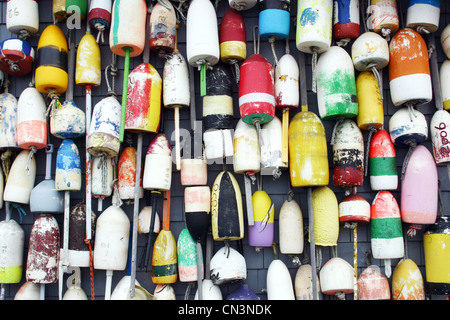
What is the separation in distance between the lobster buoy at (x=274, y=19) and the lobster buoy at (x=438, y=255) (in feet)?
5.13

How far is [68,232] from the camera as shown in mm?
2791

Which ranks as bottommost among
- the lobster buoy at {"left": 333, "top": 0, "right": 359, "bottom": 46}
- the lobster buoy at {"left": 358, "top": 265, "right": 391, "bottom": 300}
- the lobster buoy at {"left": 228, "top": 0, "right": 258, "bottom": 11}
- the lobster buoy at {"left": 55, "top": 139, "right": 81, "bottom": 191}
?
the lobster buoy at {"left": 358, "top": 265, "right": 391, "bottom": 300}

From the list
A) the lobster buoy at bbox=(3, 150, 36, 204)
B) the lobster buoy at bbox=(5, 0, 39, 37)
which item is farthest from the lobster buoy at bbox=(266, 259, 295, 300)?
the lobster buoy at bbox=(5, 0, 39, 37)

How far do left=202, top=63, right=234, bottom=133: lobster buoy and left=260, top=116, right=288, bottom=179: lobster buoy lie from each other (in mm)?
239

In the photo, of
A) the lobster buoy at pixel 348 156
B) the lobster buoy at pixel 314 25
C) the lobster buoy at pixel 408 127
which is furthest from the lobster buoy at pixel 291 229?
the lobster buoy at pixel 314 25

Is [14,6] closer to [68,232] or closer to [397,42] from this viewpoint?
[68,232]

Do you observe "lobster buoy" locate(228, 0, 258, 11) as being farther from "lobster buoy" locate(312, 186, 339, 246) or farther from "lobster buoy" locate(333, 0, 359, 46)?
"lobster buoy" locate(312, 186, 339, 246)

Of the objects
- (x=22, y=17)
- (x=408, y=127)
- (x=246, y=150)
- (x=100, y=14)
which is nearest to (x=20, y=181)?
A: (x=22, y=17)

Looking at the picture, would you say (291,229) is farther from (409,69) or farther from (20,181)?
(20,181)

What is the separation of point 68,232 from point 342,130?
6.10ft

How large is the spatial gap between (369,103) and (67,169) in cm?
195

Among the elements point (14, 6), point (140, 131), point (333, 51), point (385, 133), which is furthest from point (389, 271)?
point (14, 6)

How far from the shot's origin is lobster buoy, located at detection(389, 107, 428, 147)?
279cm

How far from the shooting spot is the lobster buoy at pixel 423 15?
2896 millimetres
